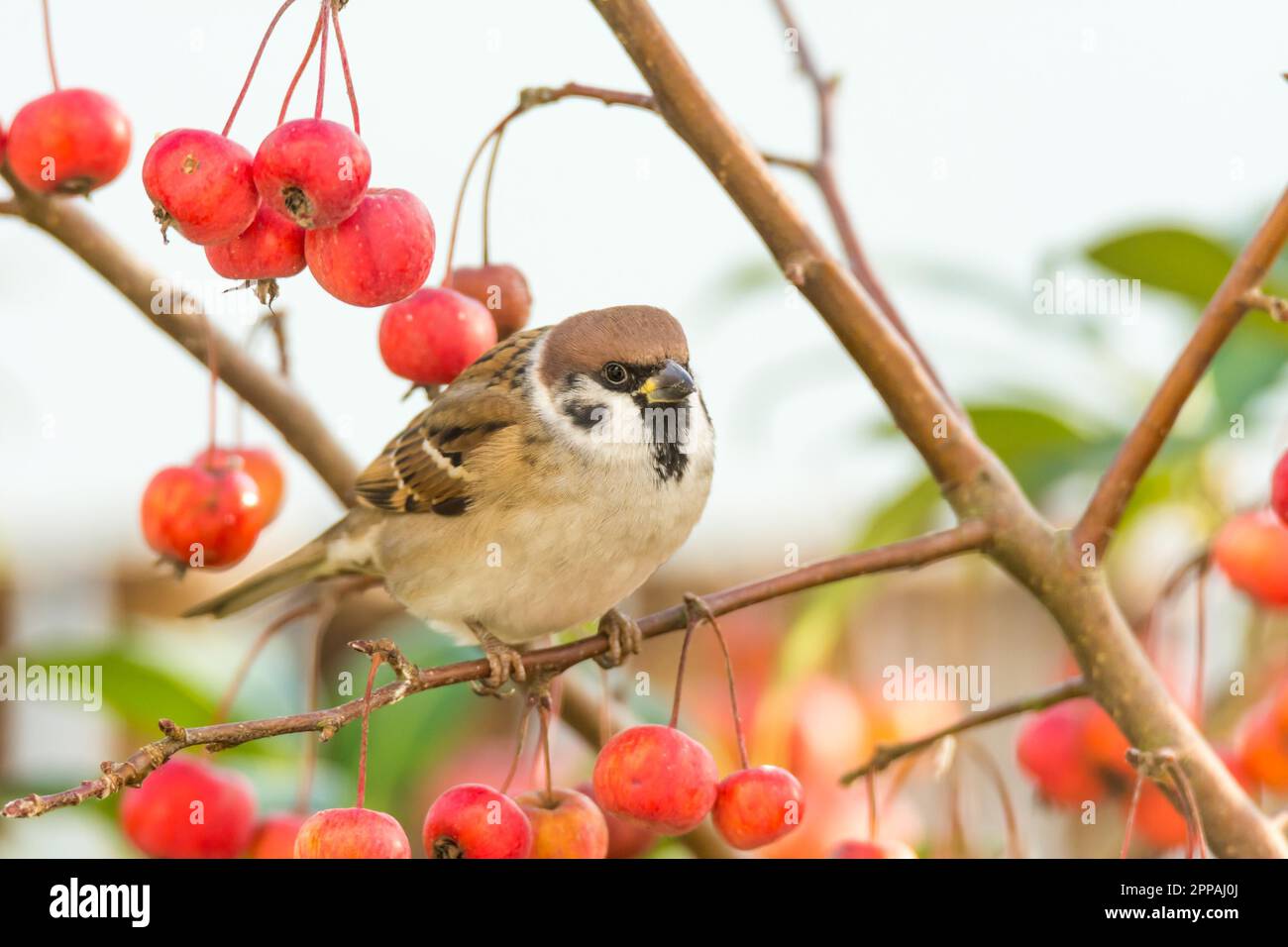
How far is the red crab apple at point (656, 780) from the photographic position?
1.42 metres

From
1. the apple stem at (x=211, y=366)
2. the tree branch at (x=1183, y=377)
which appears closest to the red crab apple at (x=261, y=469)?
the apple stem at (x=211, y=366)

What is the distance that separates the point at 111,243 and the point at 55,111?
204 mm

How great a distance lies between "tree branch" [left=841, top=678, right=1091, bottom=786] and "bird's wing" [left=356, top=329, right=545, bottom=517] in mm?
781

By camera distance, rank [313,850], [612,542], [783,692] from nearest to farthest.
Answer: [313,850] → [612,542] → [783,692]

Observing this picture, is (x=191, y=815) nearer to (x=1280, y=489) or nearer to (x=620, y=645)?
(x=620, y=645)

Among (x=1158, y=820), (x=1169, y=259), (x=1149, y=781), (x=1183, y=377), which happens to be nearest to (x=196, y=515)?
(x=1183, y=377)

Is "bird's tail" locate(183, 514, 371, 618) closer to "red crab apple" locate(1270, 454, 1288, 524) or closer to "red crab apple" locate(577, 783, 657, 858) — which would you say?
"red crab apple" locate(577, 783, 657, 858)

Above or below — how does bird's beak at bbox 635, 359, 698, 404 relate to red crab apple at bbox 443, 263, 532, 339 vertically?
below

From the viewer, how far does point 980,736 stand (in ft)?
13.7

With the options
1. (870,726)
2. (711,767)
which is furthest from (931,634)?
(711,767)

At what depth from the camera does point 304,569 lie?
2324mm

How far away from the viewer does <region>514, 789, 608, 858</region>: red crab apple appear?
1459mm

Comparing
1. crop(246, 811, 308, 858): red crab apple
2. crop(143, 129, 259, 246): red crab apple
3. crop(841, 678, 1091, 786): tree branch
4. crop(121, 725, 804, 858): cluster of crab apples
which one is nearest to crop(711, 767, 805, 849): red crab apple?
crop(121, 725, 804, 858): cluster of crab apples
